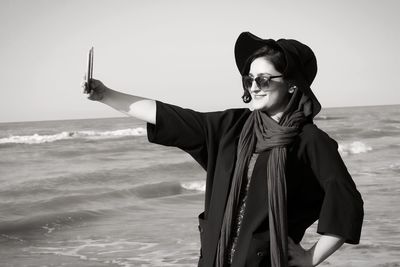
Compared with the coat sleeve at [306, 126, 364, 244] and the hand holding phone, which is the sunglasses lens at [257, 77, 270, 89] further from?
the hand holding phone

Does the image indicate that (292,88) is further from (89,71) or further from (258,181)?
(89,71)

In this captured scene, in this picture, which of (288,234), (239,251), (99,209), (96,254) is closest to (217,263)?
(239,251)

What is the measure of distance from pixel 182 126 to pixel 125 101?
0.83 feet

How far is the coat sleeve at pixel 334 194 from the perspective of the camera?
2100 mm

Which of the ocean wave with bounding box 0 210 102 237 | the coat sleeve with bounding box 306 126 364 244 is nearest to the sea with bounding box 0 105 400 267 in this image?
the ocean wave with bounding box 0 210 102 237

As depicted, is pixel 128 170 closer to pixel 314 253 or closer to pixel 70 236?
pixel 70 236

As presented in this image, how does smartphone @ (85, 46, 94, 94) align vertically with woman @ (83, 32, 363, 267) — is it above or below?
above

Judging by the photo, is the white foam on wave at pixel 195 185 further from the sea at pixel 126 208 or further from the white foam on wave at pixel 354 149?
the white foam on wave at pixel 354 149

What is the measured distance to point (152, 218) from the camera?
896 cm

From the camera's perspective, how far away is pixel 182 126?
7.33 ft

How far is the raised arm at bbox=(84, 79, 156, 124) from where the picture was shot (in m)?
2.27

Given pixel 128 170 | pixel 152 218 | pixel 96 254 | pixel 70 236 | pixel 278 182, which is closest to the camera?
pixel 278 182

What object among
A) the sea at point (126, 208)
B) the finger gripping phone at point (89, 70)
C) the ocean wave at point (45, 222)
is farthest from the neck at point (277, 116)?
the ocean wave at point (45, 222)

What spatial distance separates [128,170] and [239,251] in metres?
14.7
